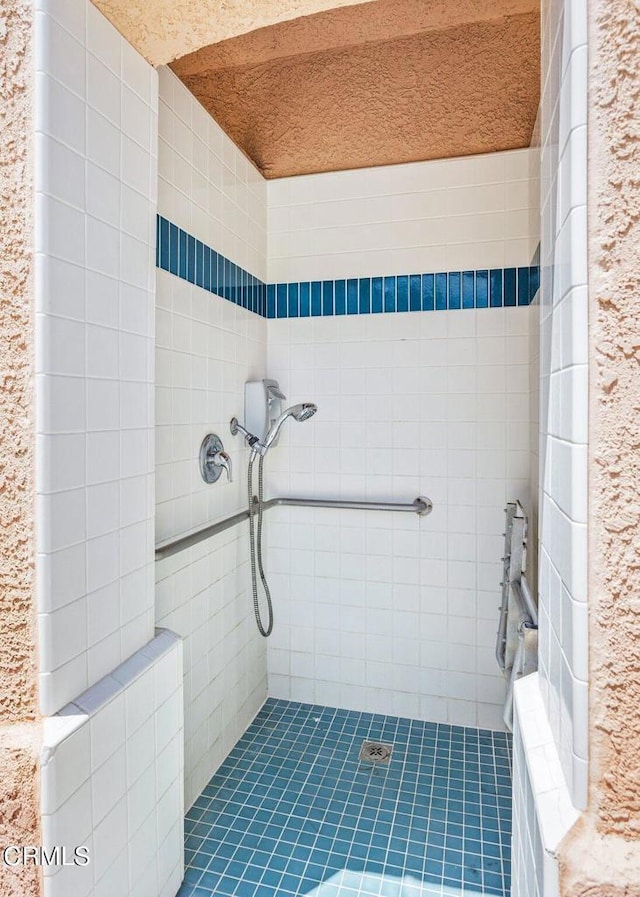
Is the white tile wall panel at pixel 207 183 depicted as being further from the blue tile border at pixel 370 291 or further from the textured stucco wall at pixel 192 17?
the textured stucco wall at pixel 192 17

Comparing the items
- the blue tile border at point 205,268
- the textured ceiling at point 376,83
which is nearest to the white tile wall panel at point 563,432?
the textured ceiling at point 376,83

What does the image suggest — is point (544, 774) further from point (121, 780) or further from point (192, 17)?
point (192, 17)

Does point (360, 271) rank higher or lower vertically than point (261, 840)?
higher

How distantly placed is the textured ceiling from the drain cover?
2270mm

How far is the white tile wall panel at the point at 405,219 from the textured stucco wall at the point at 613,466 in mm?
1408

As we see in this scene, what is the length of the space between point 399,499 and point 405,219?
113 centimetres

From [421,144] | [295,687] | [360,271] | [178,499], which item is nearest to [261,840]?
[295,687]

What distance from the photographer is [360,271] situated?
91.7 inches

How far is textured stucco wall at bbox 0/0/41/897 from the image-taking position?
3.23ft

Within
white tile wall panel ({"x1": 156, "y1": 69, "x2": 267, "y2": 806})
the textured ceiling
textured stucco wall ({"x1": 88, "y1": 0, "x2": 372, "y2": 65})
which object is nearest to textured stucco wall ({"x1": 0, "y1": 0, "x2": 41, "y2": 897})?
textured stucco wall ({"x1": 88, "y1": 0, "x2": 372, "y2": 65})

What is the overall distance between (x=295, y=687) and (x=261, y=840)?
0.84 metres

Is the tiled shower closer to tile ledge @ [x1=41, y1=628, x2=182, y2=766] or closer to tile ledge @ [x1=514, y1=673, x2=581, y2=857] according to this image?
tile ledge @ [x1=41, y1=628, x2=182, y2=766]

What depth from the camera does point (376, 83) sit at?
1.98 meters

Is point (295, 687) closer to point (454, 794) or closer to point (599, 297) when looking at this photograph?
point (454, 794)
